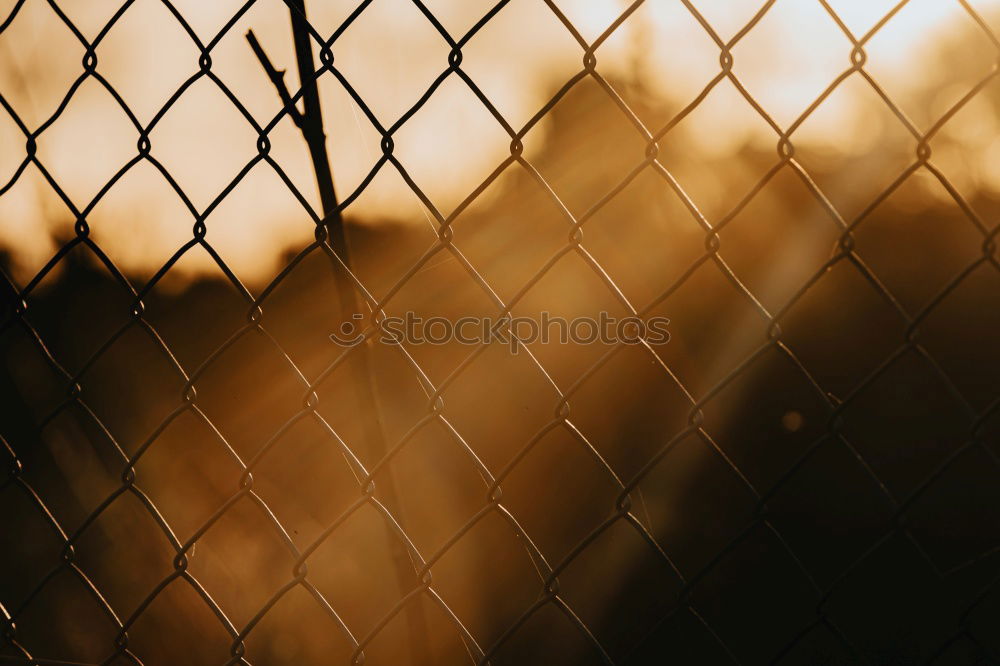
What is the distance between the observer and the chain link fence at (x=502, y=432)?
2.97 feet

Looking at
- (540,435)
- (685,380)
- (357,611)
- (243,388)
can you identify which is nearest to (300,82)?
(540,435)

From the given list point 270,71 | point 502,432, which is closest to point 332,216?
point 270,71

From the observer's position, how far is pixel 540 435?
925mm

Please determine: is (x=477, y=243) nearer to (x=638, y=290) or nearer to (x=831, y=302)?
(x=638, y=290)

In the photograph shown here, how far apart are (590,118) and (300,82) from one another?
1236 mm

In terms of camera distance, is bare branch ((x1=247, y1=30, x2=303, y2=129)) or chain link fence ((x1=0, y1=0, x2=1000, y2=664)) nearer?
chain link fence ((x1=0, y1=0, x2=1000, y2=664))

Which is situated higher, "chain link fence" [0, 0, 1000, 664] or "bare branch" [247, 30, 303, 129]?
"bare branch" [247, 30, 303, 129]

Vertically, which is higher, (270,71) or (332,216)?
(270,71)

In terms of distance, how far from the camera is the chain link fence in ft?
2.97

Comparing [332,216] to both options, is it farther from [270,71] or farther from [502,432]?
[502,432]

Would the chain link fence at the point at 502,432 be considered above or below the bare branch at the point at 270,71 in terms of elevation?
below

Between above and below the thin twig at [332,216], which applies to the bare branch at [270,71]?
above

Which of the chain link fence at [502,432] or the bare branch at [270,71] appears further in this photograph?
the bare branch at [270,71]

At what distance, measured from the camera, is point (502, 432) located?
6.54ft
